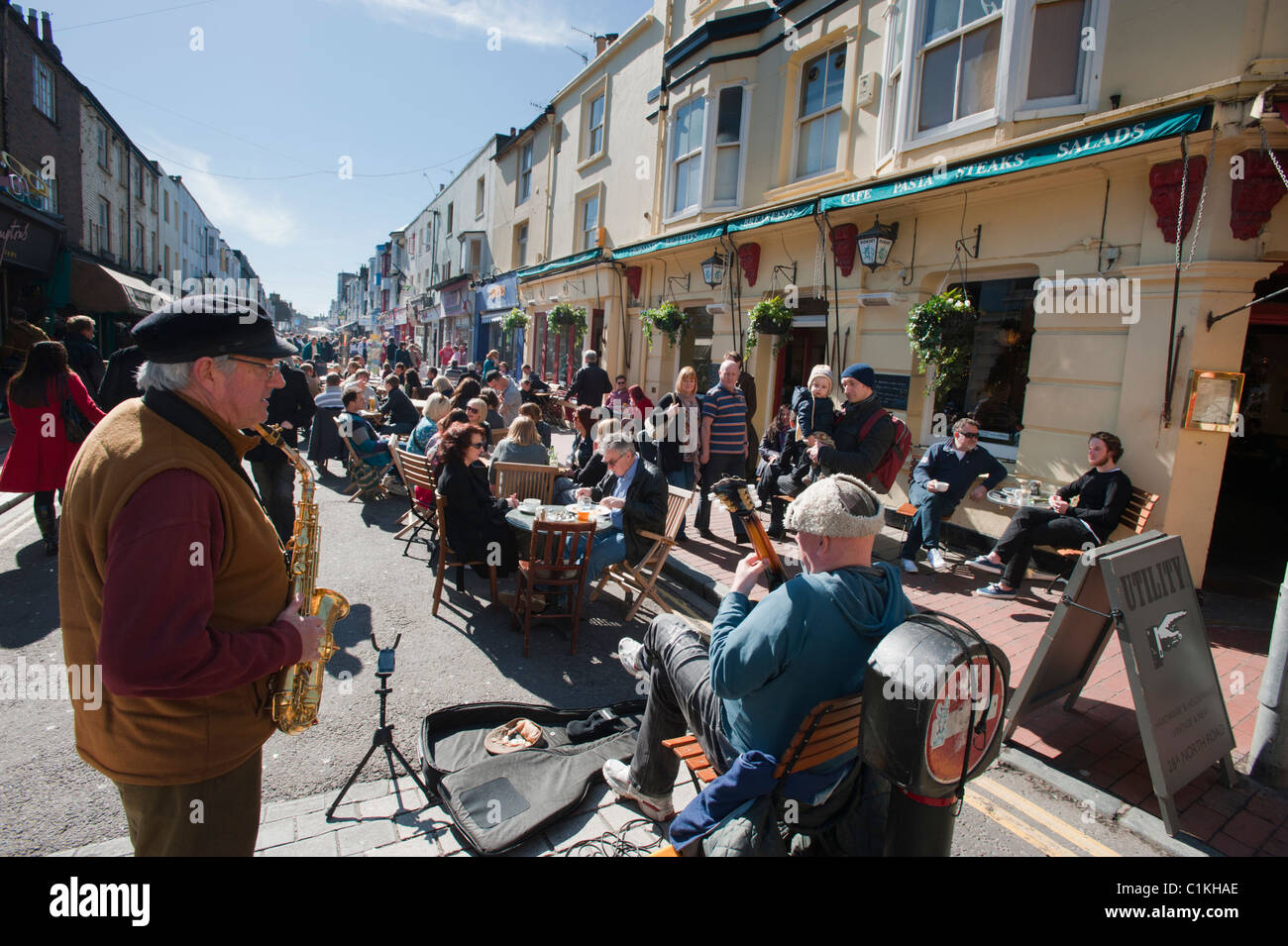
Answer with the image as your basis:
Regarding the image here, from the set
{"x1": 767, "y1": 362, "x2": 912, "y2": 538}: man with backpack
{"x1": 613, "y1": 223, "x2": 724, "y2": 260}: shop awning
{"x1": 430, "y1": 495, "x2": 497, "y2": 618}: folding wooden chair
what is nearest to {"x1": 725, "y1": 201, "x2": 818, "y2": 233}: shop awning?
{"x1": 613, "y1": 223, "x2": 724, "y2": 260}: shop awning

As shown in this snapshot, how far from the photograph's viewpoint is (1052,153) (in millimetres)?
5625

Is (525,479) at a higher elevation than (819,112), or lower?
lower

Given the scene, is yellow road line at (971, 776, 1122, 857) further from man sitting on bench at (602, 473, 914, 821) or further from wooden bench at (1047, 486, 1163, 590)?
wooden bench at (1047, 486, 1163, 590)

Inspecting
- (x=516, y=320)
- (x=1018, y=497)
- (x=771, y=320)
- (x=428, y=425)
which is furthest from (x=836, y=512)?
(x=516, y=320)

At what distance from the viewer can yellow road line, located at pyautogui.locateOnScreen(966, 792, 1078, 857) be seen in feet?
9.41

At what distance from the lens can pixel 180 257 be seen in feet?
111

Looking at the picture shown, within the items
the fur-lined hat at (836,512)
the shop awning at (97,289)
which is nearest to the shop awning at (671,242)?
the fur-lined hat at (836,512)

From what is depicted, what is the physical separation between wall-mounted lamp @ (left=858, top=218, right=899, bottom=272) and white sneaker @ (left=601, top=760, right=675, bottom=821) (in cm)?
684

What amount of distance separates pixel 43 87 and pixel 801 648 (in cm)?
2301

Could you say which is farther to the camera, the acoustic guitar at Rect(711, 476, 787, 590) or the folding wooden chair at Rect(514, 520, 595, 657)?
the folding wooden chair at Rect(514, 520, 595, 657)

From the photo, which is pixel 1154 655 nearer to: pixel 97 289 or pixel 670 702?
pixel 670 702

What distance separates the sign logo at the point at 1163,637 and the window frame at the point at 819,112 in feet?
24.7
